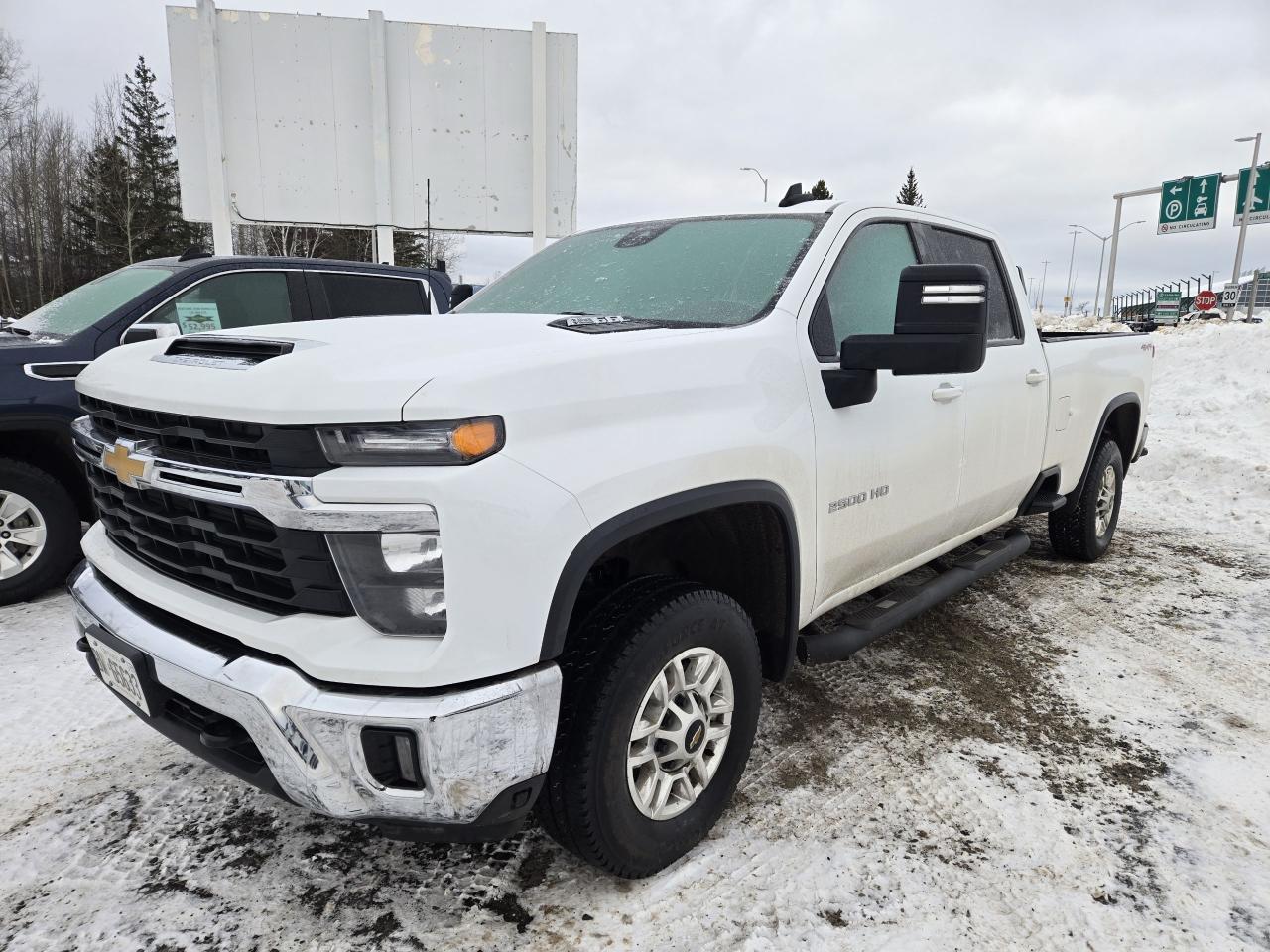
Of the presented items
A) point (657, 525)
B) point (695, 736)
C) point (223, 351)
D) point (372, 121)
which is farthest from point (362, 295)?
point (372, 121)

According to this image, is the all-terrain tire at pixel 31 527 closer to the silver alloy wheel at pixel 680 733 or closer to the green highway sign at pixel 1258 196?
the silver alloy wheel at pixel 680 733

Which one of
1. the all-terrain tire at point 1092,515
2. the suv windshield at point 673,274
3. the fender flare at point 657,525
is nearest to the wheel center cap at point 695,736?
the fender flare at point 657,525

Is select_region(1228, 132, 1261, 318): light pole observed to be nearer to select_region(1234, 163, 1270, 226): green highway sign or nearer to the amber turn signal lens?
select_region(1234, 163, 1270, 226): green highway sign

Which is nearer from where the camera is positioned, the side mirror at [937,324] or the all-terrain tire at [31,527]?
the side mirror at [937,324]

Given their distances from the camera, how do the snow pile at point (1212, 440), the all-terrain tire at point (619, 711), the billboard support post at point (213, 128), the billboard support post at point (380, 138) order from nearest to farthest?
the all-terrain tire at point (619, 711) → the snow pile at point (1212, 440) → the billboard support post at point (213, 128) → the billboard support post at point (380, 138)

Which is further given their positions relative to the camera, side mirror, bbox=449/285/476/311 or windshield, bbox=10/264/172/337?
windshield, bbox=10/264/172/337

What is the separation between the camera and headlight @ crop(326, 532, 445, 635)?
64.2 inches

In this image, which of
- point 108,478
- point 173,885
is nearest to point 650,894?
point 173,885

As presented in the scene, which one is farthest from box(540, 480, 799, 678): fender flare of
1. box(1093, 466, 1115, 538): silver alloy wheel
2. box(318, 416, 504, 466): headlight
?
box(1093, 466, 1115, 538): silver alloy wheel

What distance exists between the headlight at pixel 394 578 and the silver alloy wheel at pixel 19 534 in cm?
353

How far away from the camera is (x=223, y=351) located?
202cm

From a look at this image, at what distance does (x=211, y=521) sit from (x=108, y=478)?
2.32ft

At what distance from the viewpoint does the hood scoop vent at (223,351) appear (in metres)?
1.92

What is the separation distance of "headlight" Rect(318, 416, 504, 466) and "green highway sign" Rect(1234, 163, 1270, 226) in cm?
3543
